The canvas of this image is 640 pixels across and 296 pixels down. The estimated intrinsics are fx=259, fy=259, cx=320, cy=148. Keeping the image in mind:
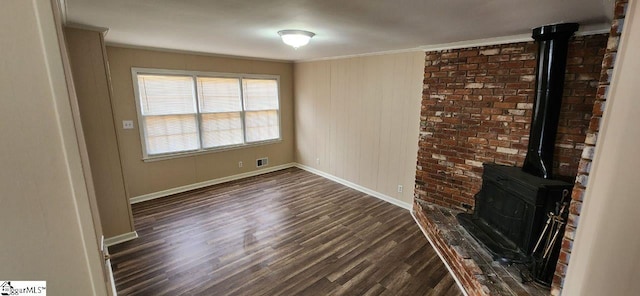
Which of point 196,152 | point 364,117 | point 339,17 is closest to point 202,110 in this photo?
point 196,152

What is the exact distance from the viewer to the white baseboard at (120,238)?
303 cm

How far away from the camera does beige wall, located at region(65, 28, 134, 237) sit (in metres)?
2.57

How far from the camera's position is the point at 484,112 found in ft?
9.95

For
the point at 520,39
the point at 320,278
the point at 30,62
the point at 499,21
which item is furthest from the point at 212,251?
the point at 520,39

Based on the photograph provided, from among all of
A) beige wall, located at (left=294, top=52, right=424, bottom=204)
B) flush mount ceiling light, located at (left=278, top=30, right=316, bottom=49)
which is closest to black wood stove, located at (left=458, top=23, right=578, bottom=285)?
beige wall, located at (left=294, top=52, right=424, bottom=204)

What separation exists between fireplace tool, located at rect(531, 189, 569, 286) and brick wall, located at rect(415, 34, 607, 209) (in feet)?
2.33

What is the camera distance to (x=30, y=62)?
0.69 metres

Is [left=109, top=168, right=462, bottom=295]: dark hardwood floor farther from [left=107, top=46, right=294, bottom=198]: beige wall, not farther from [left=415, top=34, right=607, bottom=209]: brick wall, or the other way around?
[left=415, top=34, right=607, bottom=209]: brick wall

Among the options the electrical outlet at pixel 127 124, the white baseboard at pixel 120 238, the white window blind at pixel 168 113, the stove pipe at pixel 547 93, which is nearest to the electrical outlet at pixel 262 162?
the white window blind at pixel 168 113

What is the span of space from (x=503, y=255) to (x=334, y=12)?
2562mm

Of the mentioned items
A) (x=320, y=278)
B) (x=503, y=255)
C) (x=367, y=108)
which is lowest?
(x=320, y=278)

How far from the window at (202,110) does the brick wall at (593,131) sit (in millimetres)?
4834

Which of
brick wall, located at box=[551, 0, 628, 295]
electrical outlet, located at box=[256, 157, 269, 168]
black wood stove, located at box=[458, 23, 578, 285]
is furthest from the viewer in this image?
electrical outlet, located at box=[256, 157, 269, 168]

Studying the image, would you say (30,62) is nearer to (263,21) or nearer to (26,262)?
(26,262)
